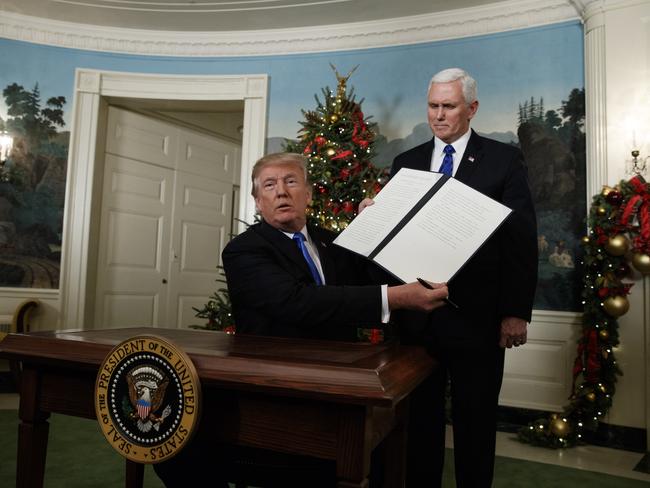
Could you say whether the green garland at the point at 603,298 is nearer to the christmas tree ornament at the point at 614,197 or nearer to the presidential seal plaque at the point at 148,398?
the christmas tree ornament at the point at 614,197

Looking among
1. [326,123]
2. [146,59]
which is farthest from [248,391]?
[146,59]

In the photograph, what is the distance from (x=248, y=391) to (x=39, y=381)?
2.12ft

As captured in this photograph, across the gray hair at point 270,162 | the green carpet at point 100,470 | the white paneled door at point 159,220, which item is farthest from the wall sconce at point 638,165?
the white paneled door at point 159,220

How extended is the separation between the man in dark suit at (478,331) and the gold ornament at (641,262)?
2372mm

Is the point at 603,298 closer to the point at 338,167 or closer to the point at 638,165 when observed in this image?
the point at 638,165

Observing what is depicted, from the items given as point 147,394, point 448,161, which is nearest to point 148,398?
point 147,394

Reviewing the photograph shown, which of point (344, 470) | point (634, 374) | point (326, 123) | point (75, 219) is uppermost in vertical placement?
point (326, 123)

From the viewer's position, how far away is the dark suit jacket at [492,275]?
2.03m

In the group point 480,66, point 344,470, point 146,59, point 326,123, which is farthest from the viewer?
point 146,59

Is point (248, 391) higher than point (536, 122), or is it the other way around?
point (536, 122)

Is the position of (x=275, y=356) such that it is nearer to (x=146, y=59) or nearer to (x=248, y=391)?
(x=248, y=391)

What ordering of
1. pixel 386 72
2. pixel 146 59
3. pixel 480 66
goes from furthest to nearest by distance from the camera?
1. pixel 146 59
2. pixel 386 72
3. pixel 480 66

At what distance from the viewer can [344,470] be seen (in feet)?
3.58

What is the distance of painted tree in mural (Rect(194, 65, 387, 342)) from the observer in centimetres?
439
